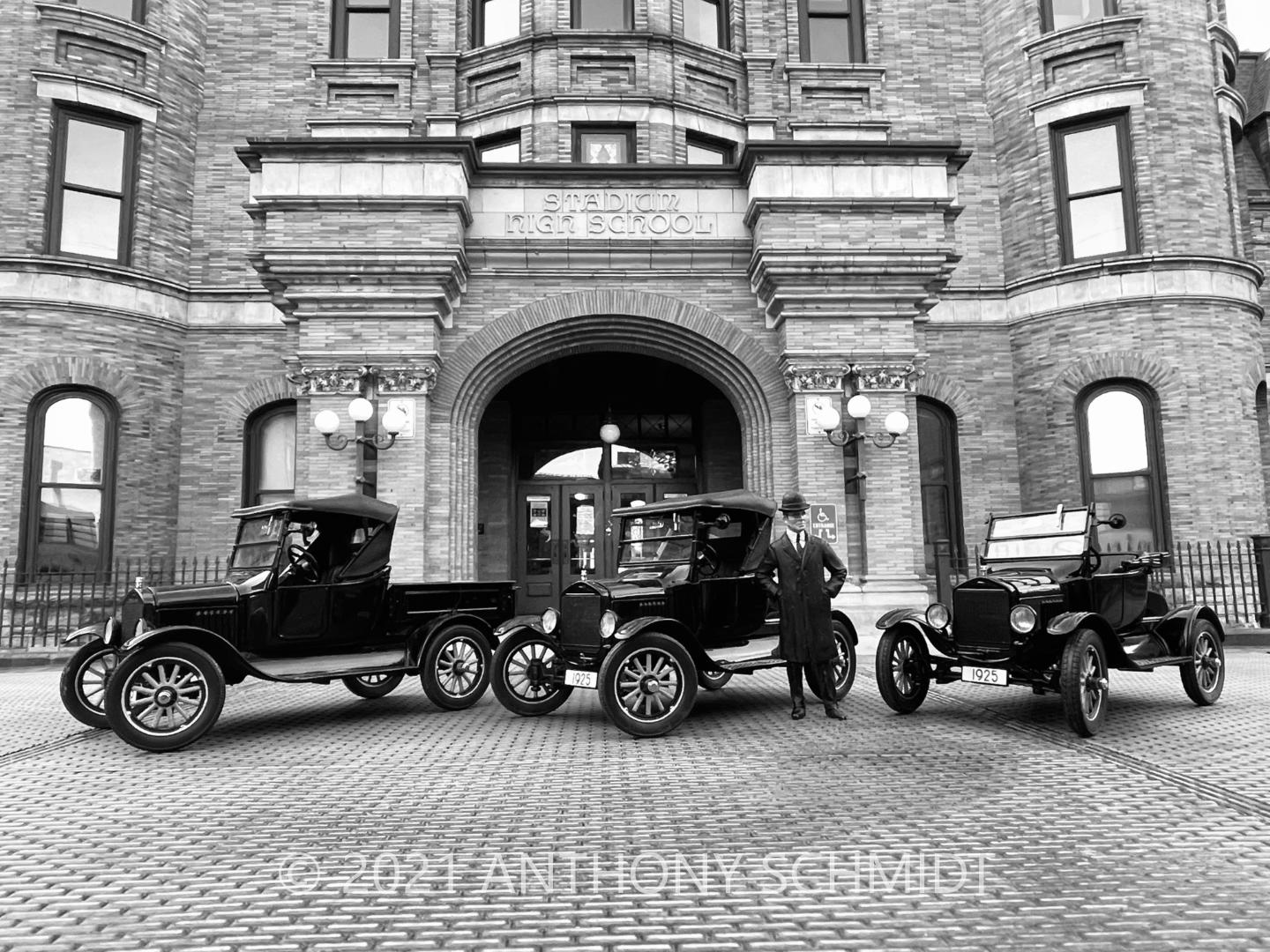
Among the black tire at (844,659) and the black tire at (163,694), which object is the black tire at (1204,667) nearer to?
the black tire at (844,659)

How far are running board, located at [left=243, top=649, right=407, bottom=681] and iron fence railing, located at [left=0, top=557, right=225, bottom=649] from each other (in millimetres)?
5639

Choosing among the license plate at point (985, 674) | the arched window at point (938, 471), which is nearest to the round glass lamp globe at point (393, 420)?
the license plate at point (985, 674)

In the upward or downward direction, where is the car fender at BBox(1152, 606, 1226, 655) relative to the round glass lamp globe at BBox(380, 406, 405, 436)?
downward

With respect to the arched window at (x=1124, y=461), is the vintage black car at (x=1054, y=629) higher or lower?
lower

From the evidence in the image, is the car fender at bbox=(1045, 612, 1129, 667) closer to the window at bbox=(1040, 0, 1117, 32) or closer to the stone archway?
the stone archway

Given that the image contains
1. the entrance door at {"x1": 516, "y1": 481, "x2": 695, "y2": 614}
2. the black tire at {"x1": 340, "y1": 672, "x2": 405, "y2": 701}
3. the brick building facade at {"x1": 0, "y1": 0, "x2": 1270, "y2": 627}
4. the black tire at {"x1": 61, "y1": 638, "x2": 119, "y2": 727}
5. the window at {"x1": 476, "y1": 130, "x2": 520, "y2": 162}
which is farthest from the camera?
the entrance door at {"x1": 516, "y1": 481, "x2": 695, "y2": 614}

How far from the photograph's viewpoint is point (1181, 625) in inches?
291

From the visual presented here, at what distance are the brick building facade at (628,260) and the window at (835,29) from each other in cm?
6

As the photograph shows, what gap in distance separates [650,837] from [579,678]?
10.0ft

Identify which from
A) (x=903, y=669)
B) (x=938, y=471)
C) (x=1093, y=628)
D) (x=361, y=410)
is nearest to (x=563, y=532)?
(x=361, y=410)

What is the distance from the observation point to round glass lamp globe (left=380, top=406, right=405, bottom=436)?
11227mm

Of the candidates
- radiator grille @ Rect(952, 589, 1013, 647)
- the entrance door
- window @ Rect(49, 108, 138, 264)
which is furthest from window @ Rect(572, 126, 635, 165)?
radiator grille @ Rect(952, 589, 1013, 647)

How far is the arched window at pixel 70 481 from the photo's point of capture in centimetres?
1362

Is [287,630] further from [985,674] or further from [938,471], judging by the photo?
[938,471]
